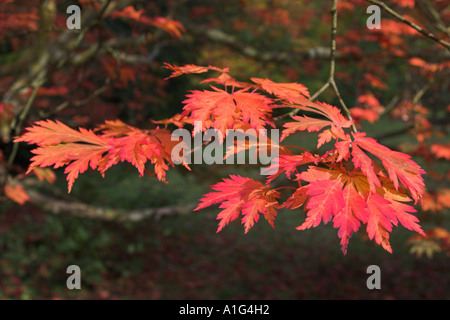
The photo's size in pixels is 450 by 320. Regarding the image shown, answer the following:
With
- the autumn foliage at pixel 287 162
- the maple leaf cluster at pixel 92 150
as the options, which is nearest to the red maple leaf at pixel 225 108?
the autumn foliage at pixel 287 162

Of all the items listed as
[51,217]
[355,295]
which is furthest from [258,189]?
[51,217]

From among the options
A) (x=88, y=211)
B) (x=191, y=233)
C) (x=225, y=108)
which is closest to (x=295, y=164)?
(x=225, y=108)

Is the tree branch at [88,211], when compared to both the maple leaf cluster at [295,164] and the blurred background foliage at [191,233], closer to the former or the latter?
the blurred background foliage at [191,233]

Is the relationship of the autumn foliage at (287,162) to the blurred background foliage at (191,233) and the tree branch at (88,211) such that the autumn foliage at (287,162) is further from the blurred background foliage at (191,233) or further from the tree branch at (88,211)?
the tree branch at (88,211)

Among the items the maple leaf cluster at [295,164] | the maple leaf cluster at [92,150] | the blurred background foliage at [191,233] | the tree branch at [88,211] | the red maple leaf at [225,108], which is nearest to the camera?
the maple leaf cluster at [295,164]

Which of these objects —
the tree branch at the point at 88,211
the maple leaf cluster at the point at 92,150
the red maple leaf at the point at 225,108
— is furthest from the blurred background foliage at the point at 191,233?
the red maple leaf at the point at 225,108

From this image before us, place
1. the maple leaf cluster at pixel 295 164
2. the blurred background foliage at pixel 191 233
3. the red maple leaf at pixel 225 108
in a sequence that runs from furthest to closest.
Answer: the blurred background foliage at pixel 191 233 < the red maple leaf at pixel 225 108 < the maple leaf cluster at pixel 295 164

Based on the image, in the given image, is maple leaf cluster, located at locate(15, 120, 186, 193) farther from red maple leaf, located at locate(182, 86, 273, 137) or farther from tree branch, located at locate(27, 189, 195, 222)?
tree branch, located at locate(27, 189, 195, 222)

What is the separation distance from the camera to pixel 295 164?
4.24 ft

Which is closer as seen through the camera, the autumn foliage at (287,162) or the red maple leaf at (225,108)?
the autumn foliage at (287,162)

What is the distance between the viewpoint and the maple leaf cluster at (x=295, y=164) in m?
1.17

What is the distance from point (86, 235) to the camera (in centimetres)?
700

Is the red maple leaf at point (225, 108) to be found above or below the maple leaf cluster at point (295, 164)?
above
